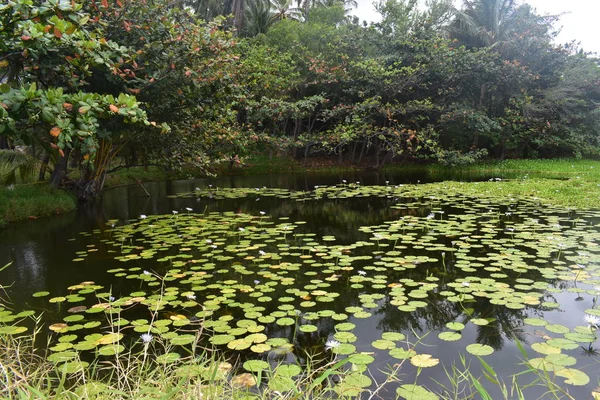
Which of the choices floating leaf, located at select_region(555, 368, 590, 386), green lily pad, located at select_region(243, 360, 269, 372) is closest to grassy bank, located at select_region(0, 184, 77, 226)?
green lily pad, located at select_region(243, 360, 269, 372)

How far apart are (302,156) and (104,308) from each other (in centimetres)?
2004

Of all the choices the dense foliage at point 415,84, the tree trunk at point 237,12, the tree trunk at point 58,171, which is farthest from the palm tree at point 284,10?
the tree trunk at point 58,171

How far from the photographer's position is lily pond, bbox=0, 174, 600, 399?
2.66m

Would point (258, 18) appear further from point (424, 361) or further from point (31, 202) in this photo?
point (424, 361)

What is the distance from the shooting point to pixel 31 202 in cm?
827

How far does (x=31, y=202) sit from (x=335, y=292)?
24.1 feet

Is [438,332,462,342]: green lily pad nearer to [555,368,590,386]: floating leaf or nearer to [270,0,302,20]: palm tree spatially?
[555,368,590,386]: floating leaf

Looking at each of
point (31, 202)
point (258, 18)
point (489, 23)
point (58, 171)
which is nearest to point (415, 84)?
point (489, 23)

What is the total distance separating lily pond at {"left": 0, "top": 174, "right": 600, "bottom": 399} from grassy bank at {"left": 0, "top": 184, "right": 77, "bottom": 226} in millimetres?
557

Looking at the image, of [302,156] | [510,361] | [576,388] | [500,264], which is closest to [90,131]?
[510,361]

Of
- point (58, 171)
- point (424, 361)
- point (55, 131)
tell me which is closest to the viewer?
point (424, 361)

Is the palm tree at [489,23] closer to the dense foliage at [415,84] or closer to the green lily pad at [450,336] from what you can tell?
the dense foliage at [415,84]

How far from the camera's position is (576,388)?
234cm

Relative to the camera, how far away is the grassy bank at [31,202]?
782cm
